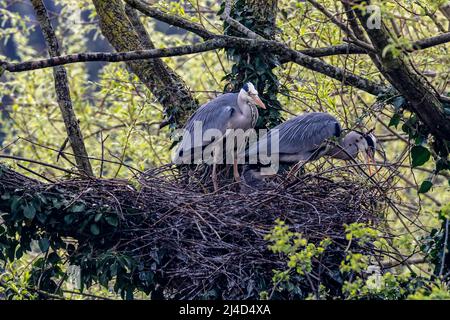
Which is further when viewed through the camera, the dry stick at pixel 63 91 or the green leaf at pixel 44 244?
the dry stick at pixel 63 91

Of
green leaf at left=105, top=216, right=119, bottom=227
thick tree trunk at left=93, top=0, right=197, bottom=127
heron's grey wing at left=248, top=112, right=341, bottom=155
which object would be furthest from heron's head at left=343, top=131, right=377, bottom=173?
green leaf at left=105, top=216, right=119, bottom=227

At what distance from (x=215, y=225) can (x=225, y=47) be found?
1.53 m

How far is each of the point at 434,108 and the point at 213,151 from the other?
7.75 feet

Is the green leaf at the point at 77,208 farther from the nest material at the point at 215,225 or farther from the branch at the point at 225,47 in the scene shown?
the branch at the point at 225,47

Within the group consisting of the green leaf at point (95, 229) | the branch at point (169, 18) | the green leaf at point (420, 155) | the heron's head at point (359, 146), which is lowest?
the green leaf at point (95, 229)

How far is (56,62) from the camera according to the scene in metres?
6.12

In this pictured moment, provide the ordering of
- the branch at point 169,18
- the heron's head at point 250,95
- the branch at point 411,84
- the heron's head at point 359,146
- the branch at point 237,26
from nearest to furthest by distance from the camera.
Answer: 1. the branch at point 411,84
2. the branch at point 169,18
3. the branch at point 237,26
4. the heron's head at point 250,95
5. the heron's head at point 359,146

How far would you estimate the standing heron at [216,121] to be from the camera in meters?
7.37

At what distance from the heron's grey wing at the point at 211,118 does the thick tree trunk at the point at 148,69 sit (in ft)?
1.23

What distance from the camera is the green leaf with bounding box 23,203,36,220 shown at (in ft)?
19.2

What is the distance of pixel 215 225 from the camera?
6.25 m

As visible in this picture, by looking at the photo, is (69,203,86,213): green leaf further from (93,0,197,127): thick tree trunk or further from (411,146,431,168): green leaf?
(411,146,431,168): green leaf

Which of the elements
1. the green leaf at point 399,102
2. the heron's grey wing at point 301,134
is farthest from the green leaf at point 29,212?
the green leaf at point 399,102

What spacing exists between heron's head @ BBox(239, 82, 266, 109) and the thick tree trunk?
2.51 feet
